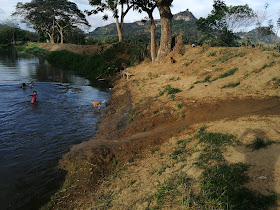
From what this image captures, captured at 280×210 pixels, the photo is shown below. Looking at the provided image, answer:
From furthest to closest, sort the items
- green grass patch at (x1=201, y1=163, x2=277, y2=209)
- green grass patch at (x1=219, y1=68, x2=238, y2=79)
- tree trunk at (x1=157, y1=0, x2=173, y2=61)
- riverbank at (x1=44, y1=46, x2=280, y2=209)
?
1. tree trunk at (x1=157, y1=0, x2=173, y2=61)
2. green grass patch at (x1=219, y1=68, x2=238, y2=79)
3. riverbank at (x1=44, y1=46, x2=280, y2=209)
4. green grass patch at (x1=201, y1=163, x2=277, y2=209)

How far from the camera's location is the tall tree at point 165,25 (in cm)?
1454

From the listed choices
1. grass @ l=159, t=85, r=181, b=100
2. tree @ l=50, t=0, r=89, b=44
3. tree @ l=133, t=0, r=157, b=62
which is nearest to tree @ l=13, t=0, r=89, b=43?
tree @ l=50, t=0, r=89, b=44

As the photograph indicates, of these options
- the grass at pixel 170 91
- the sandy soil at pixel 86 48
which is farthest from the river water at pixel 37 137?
the sandy soil at pixel 86 48

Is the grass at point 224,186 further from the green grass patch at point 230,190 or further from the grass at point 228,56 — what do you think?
the grass at point 228,56

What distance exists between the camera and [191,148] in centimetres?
524

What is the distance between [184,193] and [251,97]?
5.76 metres

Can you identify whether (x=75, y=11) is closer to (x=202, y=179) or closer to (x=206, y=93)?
(x=206, y=93)

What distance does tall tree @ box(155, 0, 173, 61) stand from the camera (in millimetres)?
14539

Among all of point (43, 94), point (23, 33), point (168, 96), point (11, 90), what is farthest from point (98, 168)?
point (23, 33)

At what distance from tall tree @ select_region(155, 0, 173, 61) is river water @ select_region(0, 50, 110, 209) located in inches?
238

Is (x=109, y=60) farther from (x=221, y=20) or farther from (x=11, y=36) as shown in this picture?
(x=11, y=36)

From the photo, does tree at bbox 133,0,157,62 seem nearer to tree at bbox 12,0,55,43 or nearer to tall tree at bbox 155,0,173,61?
tall tree at bbox 155,0,173,61

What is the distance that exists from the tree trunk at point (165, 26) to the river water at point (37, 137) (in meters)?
6.03

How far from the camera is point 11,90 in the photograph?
47.2 ft
